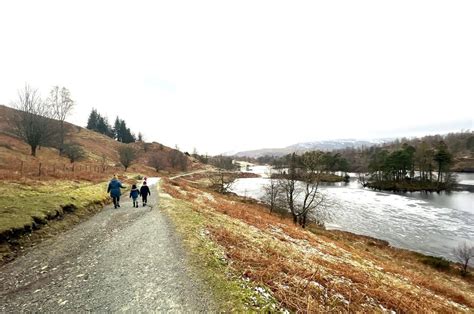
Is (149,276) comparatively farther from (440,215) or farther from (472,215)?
(472,215)

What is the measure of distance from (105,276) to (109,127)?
179126 millimetres

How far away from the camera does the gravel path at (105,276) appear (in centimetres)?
627

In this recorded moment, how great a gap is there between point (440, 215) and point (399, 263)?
3161 cm

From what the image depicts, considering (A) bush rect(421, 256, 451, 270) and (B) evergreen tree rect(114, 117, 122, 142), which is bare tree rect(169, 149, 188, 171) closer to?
(B) evergreen tree rect(114, 117, 122, 142)

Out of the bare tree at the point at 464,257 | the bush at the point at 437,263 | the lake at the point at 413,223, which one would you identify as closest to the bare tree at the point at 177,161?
the lake at the point at 413,223

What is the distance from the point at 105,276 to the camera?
7.78m

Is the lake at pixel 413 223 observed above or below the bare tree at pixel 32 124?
below

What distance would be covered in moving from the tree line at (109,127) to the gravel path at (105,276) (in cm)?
16553

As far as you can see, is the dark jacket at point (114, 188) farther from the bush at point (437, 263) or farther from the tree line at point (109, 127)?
the tree line at point (109, 127)

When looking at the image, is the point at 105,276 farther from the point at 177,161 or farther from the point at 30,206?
the point at 177,161

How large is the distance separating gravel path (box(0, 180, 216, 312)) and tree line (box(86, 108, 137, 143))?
543ft

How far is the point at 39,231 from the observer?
11.8 meters

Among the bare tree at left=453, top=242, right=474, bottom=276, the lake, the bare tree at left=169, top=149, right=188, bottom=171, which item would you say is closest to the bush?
the bare tree at left=453, top=242, right=474, bottom=276

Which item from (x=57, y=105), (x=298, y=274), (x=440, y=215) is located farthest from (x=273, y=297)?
(x=57, y=105)
